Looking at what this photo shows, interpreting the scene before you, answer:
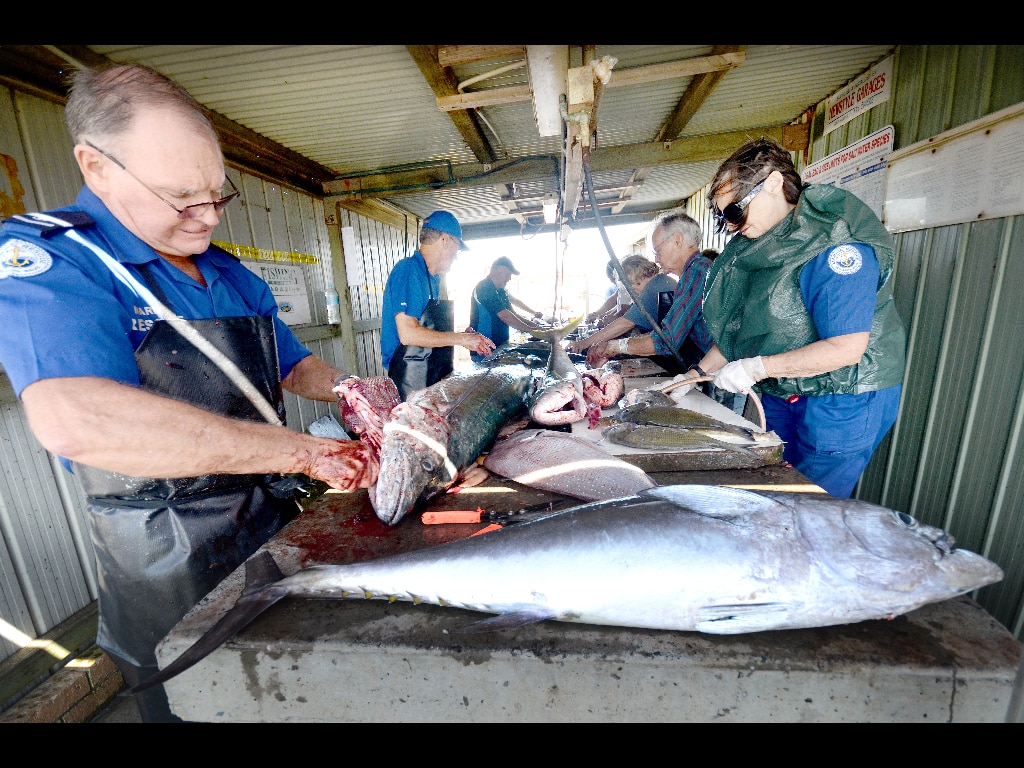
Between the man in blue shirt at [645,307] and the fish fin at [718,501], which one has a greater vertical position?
the man in blue shirt at [645,307]

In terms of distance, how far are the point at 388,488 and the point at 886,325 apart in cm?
293

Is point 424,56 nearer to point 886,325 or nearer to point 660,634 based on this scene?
point 886,325

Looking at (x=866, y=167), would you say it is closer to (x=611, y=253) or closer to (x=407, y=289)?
(x=611, y=253)

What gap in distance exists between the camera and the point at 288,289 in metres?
6.36

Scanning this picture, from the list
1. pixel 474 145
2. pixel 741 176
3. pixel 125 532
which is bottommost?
pixel 125 532

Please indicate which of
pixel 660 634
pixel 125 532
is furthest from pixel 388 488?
pixel 660 634

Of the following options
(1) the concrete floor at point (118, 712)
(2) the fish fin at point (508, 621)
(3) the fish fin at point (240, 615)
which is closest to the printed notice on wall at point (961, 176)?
(2) the fish fin at point (508, 621)

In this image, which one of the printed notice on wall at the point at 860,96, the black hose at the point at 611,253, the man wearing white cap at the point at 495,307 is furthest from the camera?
the man wearing white cap at the point at 495,307

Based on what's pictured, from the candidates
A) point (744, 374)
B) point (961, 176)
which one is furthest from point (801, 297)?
point (961, 176)

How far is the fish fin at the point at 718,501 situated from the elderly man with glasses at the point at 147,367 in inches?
46.3

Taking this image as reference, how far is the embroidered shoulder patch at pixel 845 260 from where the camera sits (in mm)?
2350

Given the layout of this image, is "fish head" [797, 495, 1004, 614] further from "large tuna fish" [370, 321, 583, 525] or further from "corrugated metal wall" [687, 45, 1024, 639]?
"corrugated metal wall" [687, 45, 1024, 639]

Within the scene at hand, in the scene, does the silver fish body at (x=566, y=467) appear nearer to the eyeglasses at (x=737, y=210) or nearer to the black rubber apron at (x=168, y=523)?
the black rubber apron at (x=168, y=523)
